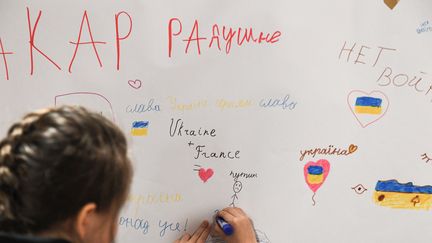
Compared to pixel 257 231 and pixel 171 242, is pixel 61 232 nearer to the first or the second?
pixel 171 242

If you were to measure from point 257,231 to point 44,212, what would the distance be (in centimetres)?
63

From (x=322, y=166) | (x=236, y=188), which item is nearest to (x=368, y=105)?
(x=322, y=166)

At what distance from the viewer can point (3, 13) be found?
1137 millimetres

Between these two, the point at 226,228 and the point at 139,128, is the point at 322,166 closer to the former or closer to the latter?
the point at 226,228

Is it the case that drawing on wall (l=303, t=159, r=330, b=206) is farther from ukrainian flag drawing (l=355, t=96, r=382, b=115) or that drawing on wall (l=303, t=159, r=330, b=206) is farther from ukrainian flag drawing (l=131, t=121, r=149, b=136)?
ukrainian flag drawing (l=131, t=121, r=149, b=136)

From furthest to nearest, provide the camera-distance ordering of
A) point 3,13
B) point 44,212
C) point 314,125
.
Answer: point 314,125, point 3,13, point 44,212

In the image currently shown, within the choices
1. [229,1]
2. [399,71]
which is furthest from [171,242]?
[399,71]

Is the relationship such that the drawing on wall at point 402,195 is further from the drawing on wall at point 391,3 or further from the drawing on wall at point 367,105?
the drawing on wall at point 391,3

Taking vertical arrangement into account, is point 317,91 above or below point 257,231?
above

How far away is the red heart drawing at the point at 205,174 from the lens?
1215 mm

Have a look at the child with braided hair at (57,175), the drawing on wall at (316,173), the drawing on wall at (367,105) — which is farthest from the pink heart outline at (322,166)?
the child with braided hair at (57,175)

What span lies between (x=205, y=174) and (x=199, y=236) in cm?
16

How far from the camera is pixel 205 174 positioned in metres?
1.22

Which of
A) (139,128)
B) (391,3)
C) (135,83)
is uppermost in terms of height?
(391,3)
